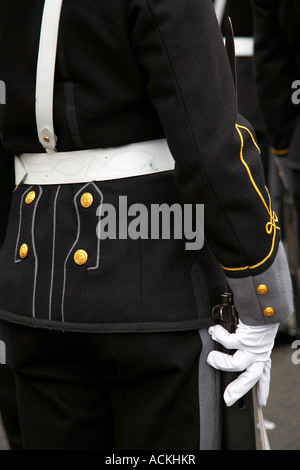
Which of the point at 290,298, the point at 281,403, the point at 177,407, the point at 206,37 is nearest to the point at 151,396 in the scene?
the point at 177,407

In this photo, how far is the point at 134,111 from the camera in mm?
1355

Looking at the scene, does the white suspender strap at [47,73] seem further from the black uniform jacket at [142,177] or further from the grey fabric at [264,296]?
the grey fabric at [264,296]

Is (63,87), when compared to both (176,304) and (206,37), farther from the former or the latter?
(176,304)

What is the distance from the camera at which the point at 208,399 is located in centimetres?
142

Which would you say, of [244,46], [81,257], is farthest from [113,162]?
[244,46]

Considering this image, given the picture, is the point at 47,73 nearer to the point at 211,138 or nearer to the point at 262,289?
the point at 211,138

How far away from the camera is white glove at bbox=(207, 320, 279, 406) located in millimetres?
1386

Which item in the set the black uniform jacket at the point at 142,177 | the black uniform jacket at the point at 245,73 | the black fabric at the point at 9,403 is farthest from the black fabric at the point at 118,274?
the black uniform jacket at the point at 245,73

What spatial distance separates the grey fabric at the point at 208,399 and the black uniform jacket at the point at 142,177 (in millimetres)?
57

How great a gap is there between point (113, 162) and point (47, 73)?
20 cm

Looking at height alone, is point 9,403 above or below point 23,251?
below

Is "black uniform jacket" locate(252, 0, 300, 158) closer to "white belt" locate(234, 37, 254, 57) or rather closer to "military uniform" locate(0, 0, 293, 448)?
"white belt" locate(234, 37, 254, 57)

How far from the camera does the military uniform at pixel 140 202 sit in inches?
50.5

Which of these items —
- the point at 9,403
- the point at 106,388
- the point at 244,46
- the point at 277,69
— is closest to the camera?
the point at 106,388
